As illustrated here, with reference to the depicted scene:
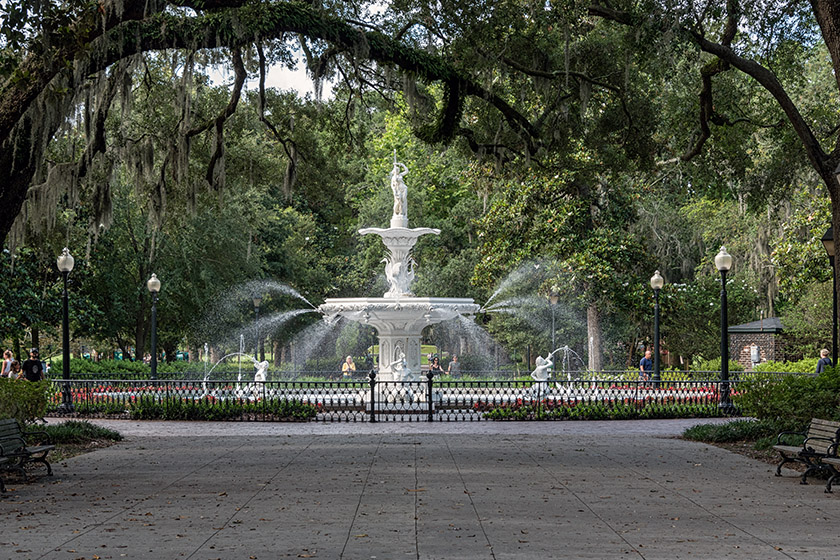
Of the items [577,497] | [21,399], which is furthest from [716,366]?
[21,399]

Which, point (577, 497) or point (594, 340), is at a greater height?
point (594, 340)

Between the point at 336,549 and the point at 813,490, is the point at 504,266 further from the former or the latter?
the point at 336,549

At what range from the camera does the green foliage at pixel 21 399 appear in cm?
1332

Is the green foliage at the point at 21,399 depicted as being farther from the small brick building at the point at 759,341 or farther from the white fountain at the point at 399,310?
the small brick building at the point at 759,341

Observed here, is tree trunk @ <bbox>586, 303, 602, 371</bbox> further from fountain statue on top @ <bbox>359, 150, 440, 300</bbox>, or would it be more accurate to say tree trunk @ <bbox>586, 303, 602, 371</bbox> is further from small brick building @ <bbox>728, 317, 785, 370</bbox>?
fountain statue on top @ <bbox>359, 150, 440, 300</bbox>

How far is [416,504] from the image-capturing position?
977 centimetres

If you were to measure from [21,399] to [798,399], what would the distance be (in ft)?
36.8

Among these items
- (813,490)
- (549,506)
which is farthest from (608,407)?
(549,506)

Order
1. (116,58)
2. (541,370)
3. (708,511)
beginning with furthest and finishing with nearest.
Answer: (541,370) < (116,58) < (708,511)

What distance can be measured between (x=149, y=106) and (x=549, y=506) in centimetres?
1513

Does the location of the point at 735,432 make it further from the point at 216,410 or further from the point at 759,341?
the point at 759,341

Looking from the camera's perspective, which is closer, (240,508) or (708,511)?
(708,511)

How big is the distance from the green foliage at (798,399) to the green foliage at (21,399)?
35.4ft

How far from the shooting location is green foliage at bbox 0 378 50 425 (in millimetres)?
13320
